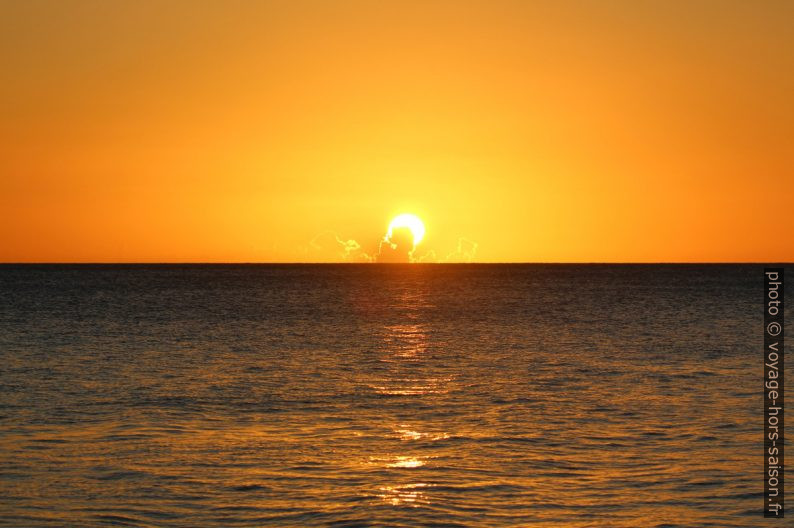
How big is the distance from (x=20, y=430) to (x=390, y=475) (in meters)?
11.6

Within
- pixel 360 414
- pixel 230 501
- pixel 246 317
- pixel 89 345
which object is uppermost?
pixel 246 317

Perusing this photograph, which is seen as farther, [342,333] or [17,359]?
[342,333]

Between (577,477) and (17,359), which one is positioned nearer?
(577,477)

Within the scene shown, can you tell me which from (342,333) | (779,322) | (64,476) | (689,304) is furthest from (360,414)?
(689,304)

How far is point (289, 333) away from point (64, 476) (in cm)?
4613

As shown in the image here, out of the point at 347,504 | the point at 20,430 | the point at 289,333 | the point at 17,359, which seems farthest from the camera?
the point at 289,333

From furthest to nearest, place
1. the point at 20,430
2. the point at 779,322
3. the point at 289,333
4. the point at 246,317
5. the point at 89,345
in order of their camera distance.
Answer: the point at 246,317 → the point at 779,322 → the point at 289,333 → the point at 89,345 → the point at 20,430

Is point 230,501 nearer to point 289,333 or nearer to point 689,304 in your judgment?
point 289,333

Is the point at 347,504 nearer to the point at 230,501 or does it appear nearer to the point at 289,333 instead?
the point at 230,501

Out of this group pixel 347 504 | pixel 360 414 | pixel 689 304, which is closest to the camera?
pixel 347 504

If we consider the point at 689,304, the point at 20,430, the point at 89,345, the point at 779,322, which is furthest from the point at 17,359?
the point at 689,304

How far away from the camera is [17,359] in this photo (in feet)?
152

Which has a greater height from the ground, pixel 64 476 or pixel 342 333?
pixel 342 333

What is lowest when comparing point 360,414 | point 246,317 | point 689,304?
point 360,414
